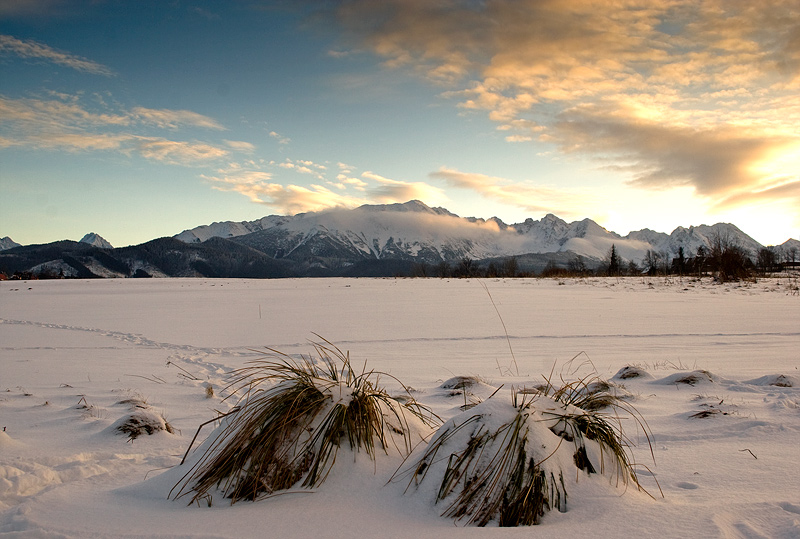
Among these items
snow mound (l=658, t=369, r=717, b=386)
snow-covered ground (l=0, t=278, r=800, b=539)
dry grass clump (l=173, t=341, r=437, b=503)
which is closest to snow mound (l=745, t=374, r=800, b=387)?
snow-covered ground (l=0, t=278, r=800, b=539)

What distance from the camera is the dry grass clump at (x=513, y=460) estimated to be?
1852mm

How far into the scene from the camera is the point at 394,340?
998 cm

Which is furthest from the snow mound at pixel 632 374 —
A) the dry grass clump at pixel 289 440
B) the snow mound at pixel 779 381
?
the dry grass clump at pixel 289 440

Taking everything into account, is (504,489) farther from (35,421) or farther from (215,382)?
(215,382)

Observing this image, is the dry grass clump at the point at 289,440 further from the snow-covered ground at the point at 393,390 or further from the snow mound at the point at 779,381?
the snow mound at the point at 779,381

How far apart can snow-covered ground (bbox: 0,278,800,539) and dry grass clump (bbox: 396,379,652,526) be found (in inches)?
2.8

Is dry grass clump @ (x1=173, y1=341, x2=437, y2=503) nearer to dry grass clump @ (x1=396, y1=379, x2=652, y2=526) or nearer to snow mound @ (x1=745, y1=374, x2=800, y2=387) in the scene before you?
dry grass clump @ (x1=396, y1=379, x2=652, y2=526)

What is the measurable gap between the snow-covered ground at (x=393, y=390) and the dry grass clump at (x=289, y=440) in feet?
0.30

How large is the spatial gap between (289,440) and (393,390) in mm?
3156

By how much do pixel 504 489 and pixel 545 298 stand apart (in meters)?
17.3

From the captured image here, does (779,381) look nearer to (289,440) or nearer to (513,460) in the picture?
(513,460)

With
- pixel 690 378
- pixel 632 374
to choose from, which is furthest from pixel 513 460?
pixel 632 374

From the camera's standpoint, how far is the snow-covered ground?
A: 1.81 metres

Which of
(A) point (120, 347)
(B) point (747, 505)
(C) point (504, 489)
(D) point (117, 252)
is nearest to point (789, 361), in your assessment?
(B) point (747, 505)
